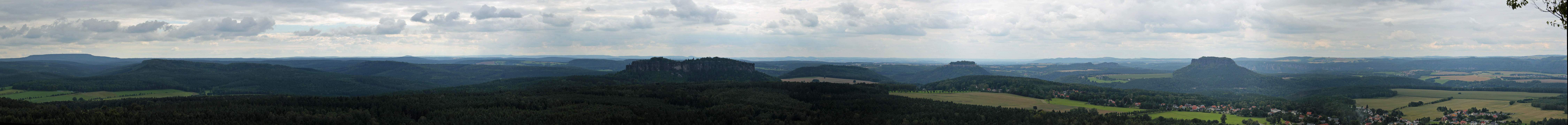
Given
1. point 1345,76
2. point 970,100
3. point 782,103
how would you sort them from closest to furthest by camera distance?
point 782,103
point 970,100
point 1345,76

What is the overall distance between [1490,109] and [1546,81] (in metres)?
93.0

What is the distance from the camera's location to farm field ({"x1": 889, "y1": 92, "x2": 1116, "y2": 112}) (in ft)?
306

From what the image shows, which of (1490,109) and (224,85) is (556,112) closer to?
(1490,109)

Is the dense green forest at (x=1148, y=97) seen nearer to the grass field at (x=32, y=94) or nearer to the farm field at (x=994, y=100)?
the farm field at (x=994, y=100)

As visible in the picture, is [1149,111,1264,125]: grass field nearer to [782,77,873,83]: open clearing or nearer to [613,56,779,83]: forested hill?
[782,77,873,83]: open clearing

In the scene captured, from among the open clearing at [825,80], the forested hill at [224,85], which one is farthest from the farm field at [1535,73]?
the forested hill at [224,85]

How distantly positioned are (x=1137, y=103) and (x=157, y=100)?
122 meters

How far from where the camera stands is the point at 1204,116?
278 ft

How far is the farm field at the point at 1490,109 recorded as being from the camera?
71812mm

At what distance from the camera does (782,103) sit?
8912 centimetres

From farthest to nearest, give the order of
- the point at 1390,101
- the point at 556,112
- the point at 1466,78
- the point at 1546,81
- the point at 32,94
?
the point at 1466,78, the point at 1546,81, the point at 32,94, the point at 1390,101, the point at 556,112

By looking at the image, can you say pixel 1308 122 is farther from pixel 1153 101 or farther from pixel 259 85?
pixel 259 85

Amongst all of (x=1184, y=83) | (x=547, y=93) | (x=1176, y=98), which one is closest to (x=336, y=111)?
(x=547, y=93)

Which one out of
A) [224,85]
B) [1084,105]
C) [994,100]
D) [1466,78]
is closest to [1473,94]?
[1084,105]
